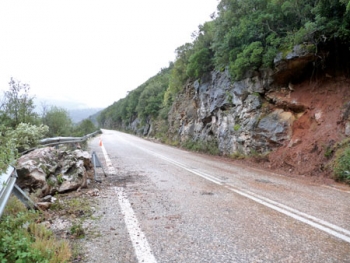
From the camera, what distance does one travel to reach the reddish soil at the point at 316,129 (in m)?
8.95

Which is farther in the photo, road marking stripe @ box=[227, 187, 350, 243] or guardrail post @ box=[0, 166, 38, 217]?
road marking stripe @ box=[227, 187, 350, 243]

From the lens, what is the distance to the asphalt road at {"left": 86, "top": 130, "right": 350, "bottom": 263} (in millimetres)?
3018

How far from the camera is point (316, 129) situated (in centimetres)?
1006

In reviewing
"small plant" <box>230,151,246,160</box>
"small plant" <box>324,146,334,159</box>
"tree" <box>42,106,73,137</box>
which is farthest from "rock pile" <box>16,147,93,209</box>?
"tree" <box>42,106,73,137</box>

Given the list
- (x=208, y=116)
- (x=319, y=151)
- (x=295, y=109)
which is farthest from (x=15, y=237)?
(x=208, y=116)

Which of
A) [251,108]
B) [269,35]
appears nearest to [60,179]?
[251,108]

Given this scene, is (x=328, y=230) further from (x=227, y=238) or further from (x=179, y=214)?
(x=179, y=214)

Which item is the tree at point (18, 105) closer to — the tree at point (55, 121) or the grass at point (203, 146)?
the tree at point (55, 121)

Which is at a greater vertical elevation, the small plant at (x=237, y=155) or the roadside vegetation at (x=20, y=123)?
the roadside vegetation at (x=20, y=123)

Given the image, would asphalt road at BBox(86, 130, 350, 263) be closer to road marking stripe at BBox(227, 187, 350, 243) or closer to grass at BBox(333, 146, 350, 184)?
road marking stripe at BBox(227, 187, 350, 243)

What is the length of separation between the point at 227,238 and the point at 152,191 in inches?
110

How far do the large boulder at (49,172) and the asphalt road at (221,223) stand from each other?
0.84m

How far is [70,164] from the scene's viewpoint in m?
6.11

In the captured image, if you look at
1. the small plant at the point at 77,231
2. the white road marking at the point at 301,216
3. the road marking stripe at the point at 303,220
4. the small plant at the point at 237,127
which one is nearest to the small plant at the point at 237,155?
the small plant at the point at 237,127
